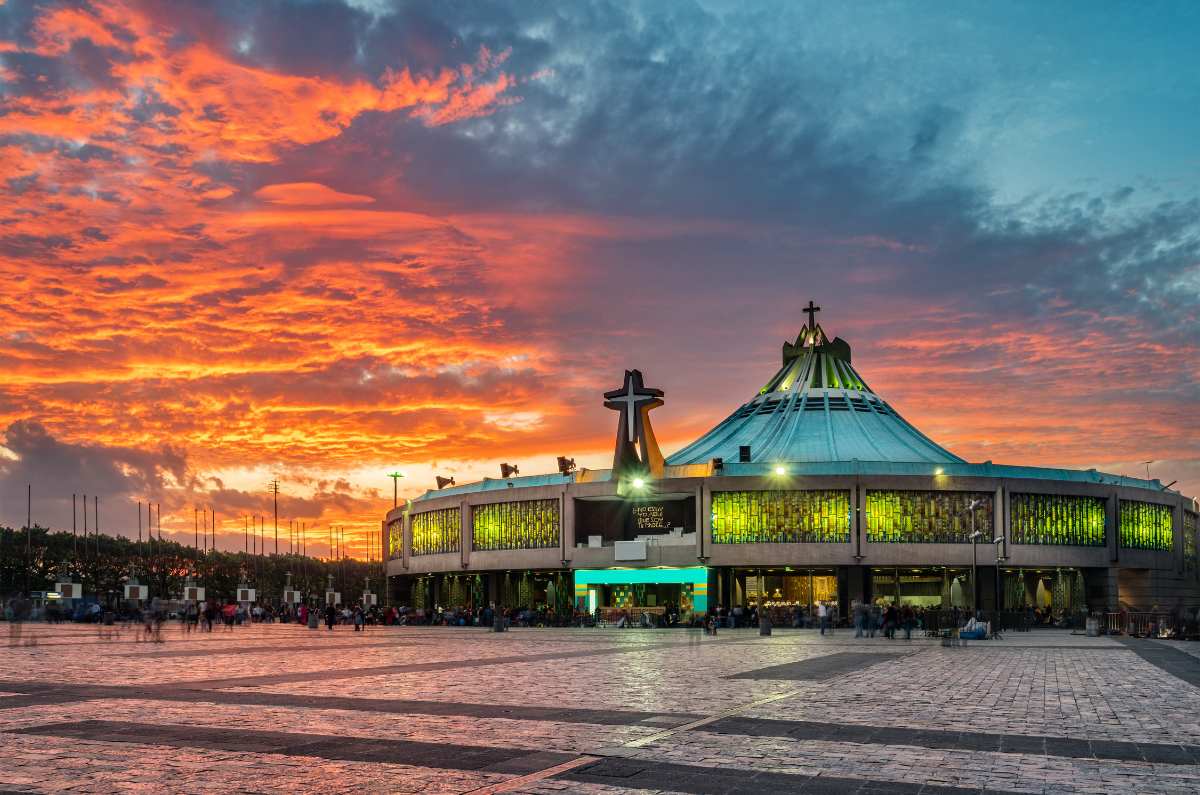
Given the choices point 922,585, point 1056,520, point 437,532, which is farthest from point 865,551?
point 437,532

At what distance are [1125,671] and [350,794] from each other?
72.8 ft

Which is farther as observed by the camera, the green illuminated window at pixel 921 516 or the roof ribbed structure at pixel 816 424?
the roof ribbed structure at pixel 816 424

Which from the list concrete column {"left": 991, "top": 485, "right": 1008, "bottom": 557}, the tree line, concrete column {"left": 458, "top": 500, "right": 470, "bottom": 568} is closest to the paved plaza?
concrete column {"left": 991, "top": 485, "right": 1008, "bottom": 557}

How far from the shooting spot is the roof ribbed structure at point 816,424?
88750mm

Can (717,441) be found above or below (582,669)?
above

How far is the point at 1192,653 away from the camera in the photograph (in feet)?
119

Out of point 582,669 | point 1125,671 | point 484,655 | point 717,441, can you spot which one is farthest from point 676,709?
point 717,441

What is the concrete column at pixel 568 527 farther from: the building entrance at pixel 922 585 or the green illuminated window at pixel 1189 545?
the green illuminated window at pixel 1189 545

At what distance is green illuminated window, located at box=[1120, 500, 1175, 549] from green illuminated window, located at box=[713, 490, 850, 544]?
22.3 metres

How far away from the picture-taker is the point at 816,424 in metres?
93.5

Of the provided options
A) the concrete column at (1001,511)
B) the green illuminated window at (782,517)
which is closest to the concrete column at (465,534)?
the green illuminated window at (782,517)

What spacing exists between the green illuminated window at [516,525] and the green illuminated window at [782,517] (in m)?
13.1

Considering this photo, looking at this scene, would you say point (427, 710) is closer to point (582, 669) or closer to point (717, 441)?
point (582, 669)

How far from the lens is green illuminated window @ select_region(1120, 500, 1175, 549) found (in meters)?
86.3
